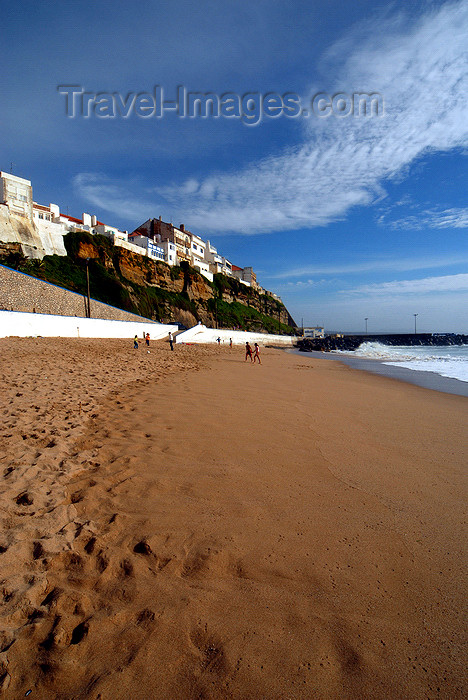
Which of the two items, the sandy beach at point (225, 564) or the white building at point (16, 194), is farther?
the white building at point (16, 194)

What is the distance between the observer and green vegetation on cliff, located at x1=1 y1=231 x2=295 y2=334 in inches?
1564

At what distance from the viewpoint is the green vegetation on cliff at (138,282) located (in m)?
39.7

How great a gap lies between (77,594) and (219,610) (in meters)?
0.89

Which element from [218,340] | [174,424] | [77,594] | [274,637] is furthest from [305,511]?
[218,340]

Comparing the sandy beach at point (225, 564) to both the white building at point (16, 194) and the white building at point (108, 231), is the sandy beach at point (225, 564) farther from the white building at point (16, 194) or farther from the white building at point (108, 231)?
the white building at point (108, 231)

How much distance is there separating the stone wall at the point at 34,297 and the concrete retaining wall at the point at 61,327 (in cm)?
521

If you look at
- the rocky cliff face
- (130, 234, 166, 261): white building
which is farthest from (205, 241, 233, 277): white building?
the rocky cliff face

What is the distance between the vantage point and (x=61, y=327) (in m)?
22.7

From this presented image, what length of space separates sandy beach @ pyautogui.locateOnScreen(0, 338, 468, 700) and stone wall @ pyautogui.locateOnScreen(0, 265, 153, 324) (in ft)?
84.3

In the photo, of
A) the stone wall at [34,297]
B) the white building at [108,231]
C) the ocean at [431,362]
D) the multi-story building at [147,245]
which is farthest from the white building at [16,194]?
the ocean at [431,362]

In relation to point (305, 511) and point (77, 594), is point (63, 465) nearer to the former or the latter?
point (77, 594)

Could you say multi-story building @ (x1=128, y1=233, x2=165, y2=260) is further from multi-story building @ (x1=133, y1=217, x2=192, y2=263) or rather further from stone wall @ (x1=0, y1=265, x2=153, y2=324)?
stone wall @ (x1=0, y1=265, x2=153, y2=324)

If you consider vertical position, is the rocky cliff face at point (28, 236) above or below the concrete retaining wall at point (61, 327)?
above

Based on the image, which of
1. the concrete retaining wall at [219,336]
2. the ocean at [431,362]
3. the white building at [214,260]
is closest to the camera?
the ocean at [431,362]
